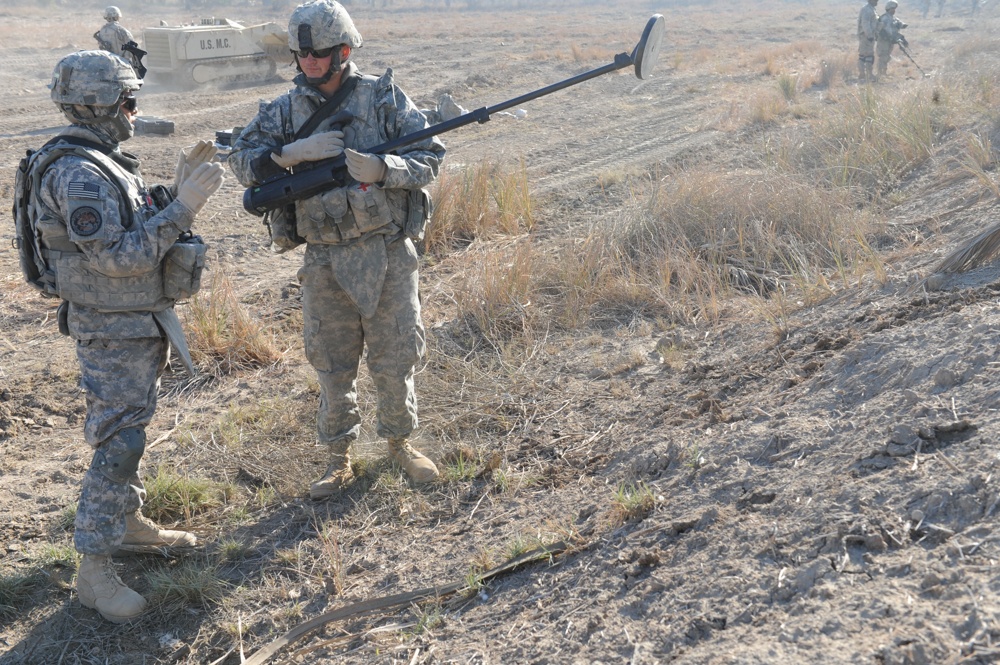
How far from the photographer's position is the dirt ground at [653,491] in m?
2.44

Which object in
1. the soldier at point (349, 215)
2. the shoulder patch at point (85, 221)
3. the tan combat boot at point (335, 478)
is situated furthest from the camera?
the tan combat boot at point (335, 478)

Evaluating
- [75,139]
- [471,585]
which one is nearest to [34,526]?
[75,139]

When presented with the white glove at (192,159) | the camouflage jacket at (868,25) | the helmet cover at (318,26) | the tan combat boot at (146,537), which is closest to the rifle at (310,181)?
the white glove at (192,159)

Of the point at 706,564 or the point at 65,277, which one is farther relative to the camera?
the point at 65,277

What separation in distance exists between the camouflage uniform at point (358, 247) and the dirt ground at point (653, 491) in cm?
56

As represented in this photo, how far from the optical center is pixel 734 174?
6996 mm

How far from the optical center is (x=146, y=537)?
3.63m

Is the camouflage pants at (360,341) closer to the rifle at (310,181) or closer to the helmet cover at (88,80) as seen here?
the rifle at (310,181)

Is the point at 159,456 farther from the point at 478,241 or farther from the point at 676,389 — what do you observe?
the point at 478,241

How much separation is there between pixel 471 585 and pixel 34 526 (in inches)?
79.8

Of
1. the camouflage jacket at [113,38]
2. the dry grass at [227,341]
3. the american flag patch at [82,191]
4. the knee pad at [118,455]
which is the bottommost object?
the dry grass at [227,341]

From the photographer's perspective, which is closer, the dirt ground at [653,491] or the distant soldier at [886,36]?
the dirt ground at [653,491]

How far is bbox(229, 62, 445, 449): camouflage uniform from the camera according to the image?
3584 mm

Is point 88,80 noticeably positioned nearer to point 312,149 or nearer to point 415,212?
point 312,149
